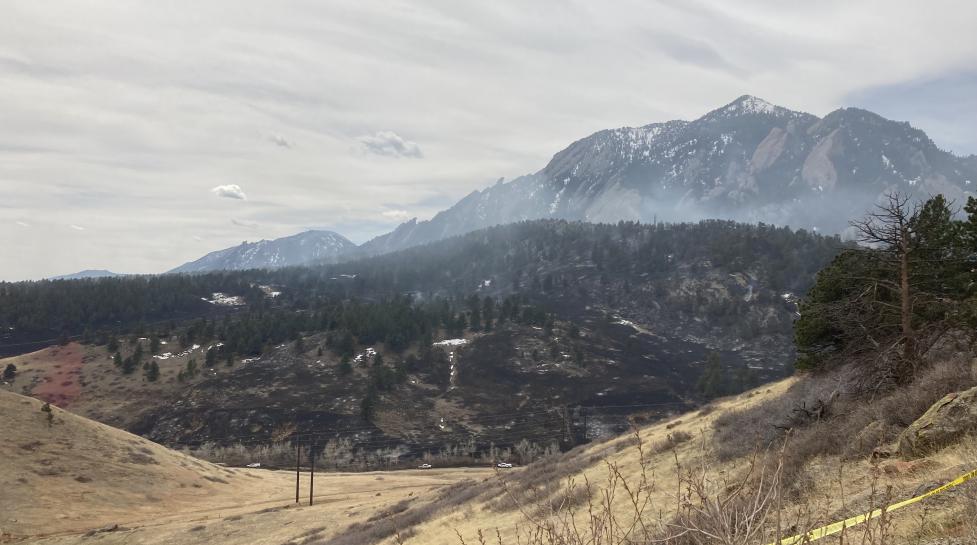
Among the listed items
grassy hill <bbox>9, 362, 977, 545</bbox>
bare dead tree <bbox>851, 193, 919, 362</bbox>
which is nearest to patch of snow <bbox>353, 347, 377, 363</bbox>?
grassy hill <bbox>9, 362, 977, 545</bbox>

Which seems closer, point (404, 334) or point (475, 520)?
point (475, 520)

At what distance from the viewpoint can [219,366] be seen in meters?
121

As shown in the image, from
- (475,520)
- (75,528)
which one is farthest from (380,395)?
(475,520)

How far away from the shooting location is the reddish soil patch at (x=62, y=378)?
346 ft

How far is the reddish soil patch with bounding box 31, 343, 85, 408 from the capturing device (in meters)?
105

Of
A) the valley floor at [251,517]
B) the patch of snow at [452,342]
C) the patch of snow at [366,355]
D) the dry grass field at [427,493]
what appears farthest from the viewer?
the patch of snow at [452,342]

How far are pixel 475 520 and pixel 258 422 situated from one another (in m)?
84.6

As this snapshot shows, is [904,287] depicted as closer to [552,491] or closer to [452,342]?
[552,491]

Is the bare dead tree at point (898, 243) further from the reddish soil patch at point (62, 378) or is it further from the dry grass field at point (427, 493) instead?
the reddish soil patch at point (62, 378)

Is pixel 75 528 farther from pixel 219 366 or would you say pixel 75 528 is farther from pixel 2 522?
pixel 219 366

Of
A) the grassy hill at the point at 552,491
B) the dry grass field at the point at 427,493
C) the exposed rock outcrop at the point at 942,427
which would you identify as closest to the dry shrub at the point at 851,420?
the grassy hill at the point at 552,491

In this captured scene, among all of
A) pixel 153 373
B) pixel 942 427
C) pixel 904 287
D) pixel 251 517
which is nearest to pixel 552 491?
pixel 904 287

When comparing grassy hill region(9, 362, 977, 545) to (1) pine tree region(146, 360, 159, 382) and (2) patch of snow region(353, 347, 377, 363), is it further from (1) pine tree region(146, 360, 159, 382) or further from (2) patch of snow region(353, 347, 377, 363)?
(1) pine tree region(146, 360, 159, 382)

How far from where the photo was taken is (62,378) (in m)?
114
